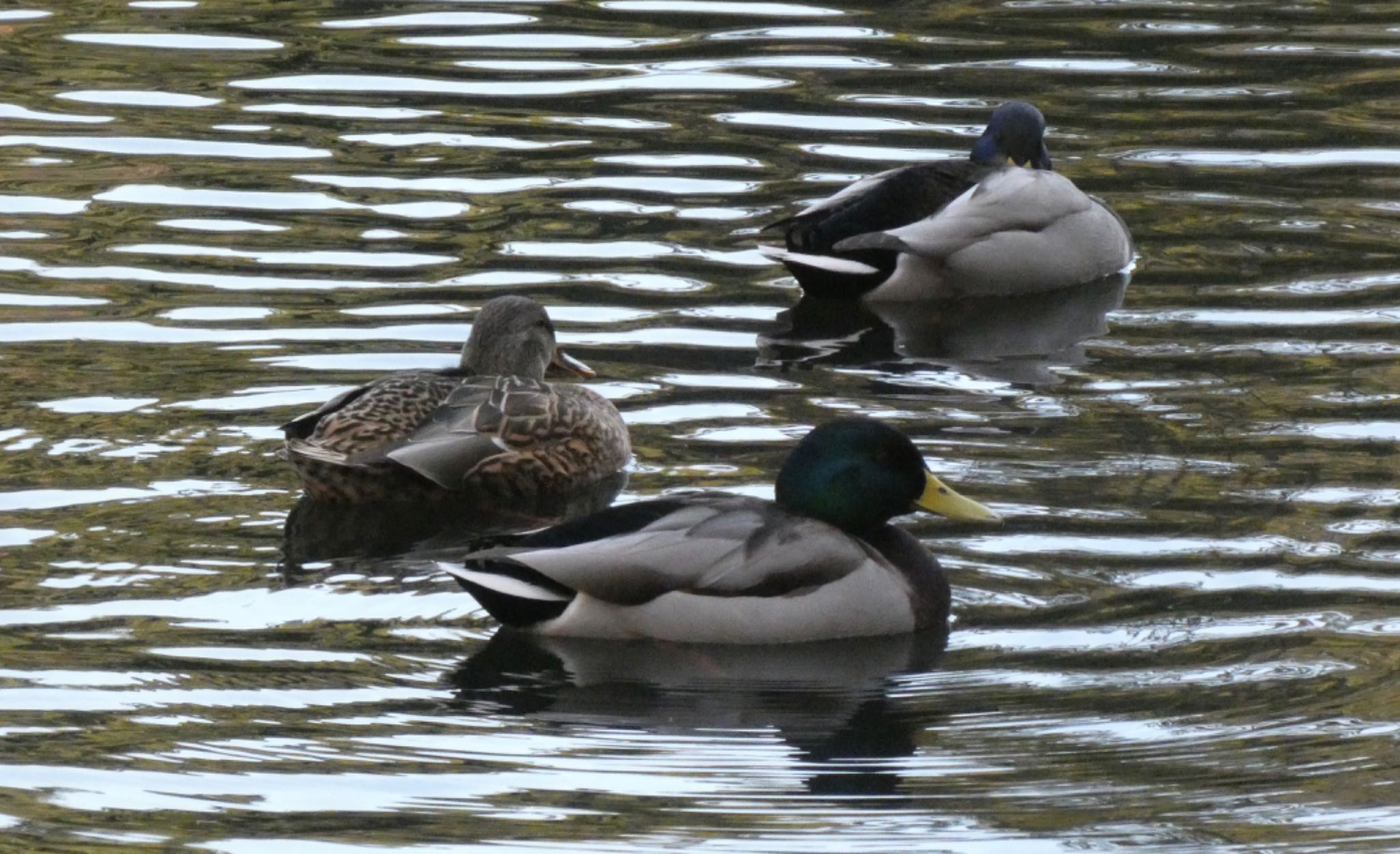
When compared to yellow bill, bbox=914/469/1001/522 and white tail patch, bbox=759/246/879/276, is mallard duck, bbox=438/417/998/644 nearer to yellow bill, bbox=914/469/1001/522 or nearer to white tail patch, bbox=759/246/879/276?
yellow bill, bbox=914/469/1001/522

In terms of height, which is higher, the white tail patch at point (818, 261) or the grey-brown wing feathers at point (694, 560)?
the white tail patch at point (818, 261)

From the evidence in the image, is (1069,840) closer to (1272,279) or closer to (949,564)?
(949,564)

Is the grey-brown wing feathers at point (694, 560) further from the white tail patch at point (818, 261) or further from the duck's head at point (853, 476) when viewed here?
the white tail patch at point (818, 261)

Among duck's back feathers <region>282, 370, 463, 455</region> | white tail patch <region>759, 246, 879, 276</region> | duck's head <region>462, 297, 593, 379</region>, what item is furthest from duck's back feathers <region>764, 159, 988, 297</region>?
duck's back feathers <region>282, 370, 463, 455</region>

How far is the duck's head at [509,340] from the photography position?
9.63m

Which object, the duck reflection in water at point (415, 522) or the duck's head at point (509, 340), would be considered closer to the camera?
the duck reflection in water at point (415, 522)

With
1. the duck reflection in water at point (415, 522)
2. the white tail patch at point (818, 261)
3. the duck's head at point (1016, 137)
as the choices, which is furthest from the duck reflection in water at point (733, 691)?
the duck's head at point (1016, 137)

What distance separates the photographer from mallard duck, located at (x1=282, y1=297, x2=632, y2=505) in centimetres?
877

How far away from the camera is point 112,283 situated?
11398 mm

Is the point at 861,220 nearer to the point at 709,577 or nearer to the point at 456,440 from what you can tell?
the point at 456,440

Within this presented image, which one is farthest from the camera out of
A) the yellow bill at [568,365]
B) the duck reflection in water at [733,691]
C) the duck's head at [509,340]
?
the yellow bill at [568,365]

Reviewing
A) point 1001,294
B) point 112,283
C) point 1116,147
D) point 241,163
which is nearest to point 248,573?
point 112,283

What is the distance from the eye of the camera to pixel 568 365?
9898mm

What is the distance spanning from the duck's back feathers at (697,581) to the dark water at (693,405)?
0.11m
